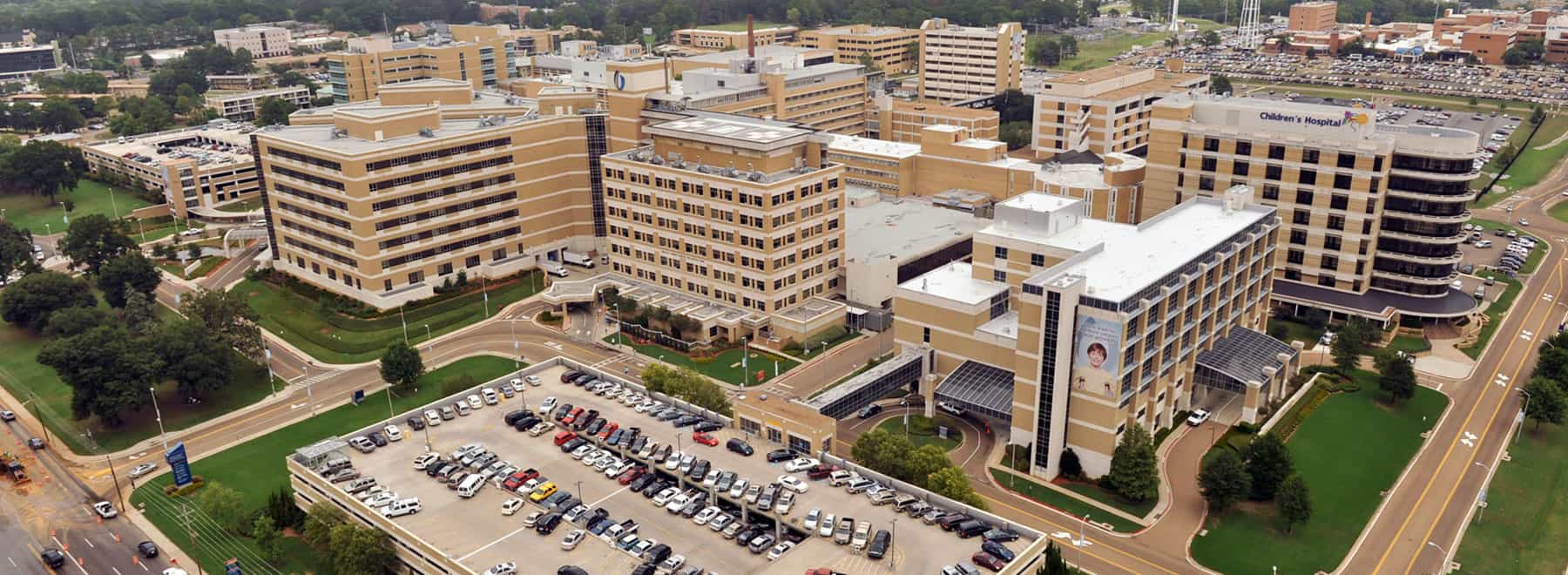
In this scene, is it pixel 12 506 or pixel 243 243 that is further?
pixel 243 243

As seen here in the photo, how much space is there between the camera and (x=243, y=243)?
180 meters

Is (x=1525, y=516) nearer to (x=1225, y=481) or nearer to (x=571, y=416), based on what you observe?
(x=1225, y=481)

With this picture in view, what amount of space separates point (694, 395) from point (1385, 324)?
88213 mm

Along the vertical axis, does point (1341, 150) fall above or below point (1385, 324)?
above

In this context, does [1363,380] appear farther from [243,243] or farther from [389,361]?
[243,243]

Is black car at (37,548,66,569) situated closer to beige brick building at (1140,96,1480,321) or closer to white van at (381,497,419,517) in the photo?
white van at (381,497,419,517)

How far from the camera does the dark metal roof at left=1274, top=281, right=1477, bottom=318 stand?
12888 cm

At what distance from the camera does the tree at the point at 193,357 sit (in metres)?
114

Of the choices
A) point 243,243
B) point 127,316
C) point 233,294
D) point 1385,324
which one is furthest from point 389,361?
point 1385,324

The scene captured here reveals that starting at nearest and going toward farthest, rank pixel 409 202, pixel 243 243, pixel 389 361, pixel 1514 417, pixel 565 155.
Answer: pixel 1514 417
pixel 389 361
pixel 409 202
pixel 565 155
pixel 243 243

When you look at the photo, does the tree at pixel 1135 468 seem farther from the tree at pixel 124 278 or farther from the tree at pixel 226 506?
the tree at pixel 124 278

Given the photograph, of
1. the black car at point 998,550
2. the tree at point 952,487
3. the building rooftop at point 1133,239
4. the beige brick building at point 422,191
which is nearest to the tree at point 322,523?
the tree at point 952,487

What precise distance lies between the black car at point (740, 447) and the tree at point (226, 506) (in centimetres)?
4336

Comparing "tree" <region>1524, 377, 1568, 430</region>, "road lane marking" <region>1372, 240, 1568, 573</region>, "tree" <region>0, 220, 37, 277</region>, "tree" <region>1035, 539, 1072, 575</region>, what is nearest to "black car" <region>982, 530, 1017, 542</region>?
"tree" <region>1035, 539, 1072, 575</region>
